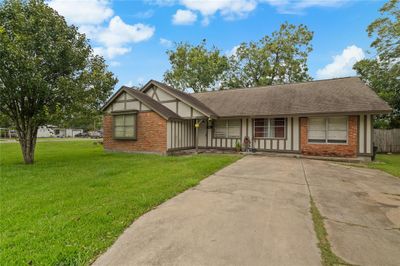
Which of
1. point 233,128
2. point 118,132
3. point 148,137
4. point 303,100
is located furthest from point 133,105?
point 303,100

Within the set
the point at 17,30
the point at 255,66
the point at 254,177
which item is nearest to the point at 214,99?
the point at 254,177

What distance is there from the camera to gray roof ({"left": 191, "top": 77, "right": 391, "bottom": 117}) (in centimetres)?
1059

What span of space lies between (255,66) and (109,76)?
20.9 m

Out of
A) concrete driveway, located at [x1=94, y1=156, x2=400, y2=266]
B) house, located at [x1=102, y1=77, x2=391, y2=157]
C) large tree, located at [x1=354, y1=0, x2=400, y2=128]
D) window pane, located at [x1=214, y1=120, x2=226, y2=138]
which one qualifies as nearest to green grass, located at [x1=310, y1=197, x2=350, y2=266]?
concrete driveway, located at [x1=94, y1=156, x2=400, y2=266]

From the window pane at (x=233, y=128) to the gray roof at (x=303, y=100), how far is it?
0.74 meters

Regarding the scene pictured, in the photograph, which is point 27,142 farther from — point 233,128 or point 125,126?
point 233,128

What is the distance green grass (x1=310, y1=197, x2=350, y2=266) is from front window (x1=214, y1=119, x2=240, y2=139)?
9954mm

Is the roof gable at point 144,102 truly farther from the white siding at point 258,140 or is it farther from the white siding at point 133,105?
the white siding at point 258,140

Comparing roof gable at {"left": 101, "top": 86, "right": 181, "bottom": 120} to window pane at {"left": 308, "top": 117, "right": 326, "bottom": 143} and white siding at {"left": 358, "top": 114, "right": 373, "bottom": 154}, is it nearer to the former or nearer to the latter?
window pane at {"left": 308, "top": 117, "right": 326, "bottom": 143}

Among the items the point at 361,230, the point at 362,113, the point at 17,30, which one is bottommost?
the point at 361,230

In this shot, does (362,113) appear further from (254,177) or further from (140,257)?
(140,257)

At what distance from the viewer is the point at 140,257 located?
254cm

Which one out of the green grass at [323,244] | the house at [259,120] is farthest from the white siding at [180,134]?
the green grass at [323,244]

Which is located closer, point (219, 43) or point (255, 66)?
point (255, 66)
